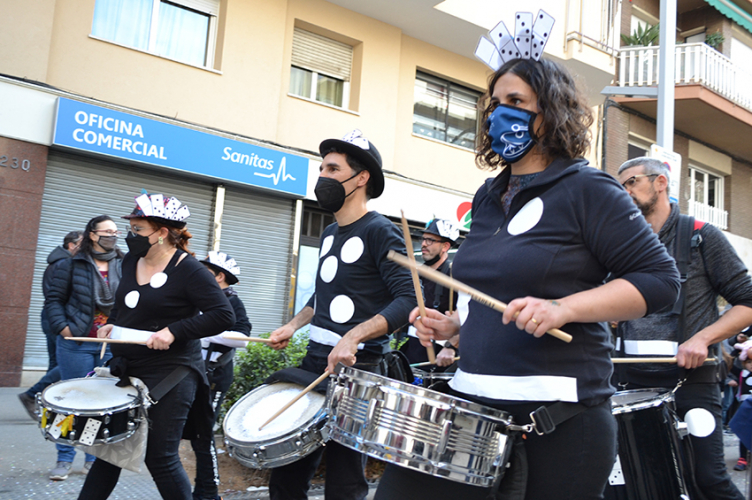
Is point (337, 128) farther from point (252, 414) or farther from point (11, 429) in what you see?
point (252, 414)

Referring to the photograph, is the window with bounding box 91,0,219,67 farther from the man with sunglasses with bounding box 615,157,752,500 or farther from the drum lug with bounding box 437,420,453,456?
the drum lug with bounding box 437,420,453,456

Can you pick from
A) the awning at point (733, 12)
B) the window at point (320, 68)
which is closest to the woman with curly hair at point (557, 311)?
the window at point (320, 68)

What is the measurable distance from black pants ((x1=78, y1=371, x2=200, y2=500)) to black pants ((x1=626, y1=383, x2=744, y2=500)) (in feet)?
8.49

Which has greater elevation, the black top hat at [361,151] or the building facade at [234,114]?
the building facade at [234,114]

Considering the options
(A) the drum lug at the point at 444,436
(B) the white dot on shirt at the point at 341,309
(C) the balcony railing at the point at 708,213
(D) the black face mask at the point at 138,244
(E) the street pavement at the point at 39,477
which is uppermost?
(C) the balcony railing at the point at 708,213

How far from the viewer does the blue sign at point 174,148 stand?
8.86 m

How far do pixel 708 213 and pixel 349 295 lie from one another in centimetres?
1897

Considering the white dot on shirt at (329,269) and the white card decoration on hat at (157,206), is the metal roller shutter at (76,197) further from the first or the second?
the white dot on shirt at (329,269)

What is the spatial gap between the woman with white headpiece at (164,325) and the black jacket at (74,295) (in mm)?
2086

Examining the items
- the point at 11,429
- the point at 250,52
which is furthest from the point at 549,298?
the point at 250,52

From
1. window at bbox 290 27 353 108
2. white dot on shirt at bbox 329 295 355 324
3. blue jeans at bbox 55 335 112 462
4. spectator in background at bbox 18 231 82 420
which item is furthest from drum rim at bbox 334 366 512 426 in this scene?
window at bbox 290 27 353 108

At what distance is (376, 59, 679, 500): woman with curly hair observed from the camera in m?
1.77

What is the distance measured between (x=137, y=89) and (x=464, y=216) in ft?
21.9

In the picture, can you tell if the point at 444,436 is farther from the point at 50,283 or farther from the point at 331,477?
the point at 50,283
